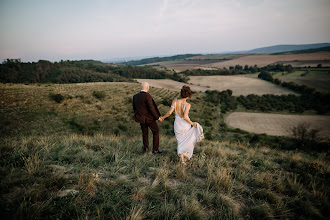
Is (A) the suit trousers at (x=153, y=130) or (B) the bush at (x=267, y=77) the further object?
(B) the bush at (x=267, y=77)

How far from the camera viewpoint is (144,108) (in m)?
4.82

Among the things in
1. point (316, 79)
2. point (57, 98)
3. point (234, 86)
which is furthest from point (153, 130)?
point (316, 79)

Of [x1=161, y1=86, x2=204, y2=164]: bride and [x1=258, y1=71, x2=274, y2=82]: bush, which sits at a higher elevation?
[x1=258, y1=71, x2=274, y2=82]: bush

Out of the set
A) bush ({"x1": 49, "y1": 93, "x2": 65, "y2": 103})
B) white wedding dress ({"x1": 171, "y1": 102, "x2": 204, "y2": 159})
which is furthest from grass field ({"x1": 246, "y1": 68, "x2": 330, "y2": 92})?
bush ({"x1": 49, "y1": 93, "x2": 65, "y2": 103})

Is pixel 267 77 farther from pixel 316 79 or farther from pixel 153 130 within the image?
pixel 153 130

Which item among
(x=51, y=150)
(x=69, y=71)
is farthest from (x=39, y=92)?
(x=69, y=71)

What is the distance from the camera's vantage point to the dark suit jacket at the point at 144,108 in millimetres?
4734

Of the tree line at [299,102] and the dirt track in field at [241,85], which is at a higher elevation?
the dirt track in field at [241,85]

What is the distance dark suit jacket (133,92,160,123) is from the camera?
4.73 m

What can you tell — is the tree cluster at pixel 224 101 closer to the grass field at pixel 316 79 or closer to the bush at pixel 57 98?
the grass field at pixel 316 79

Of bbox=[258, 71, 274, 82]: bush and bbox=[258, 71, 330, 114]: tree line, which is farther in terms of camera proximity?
bbox=[258, 71, 274, 82]: bush

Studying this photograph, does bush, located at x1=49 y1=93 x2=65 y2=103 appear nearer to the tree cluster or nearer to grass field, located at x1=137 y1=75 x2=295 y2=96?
the tree cluster

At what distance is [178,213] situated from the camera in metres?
2.30

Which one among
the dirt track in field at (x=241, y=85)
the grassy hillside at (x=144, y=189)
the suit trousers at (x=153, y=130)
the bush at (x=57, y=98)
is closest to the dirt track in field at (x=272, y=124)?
the dirt track in field at (x=241, y=85)
